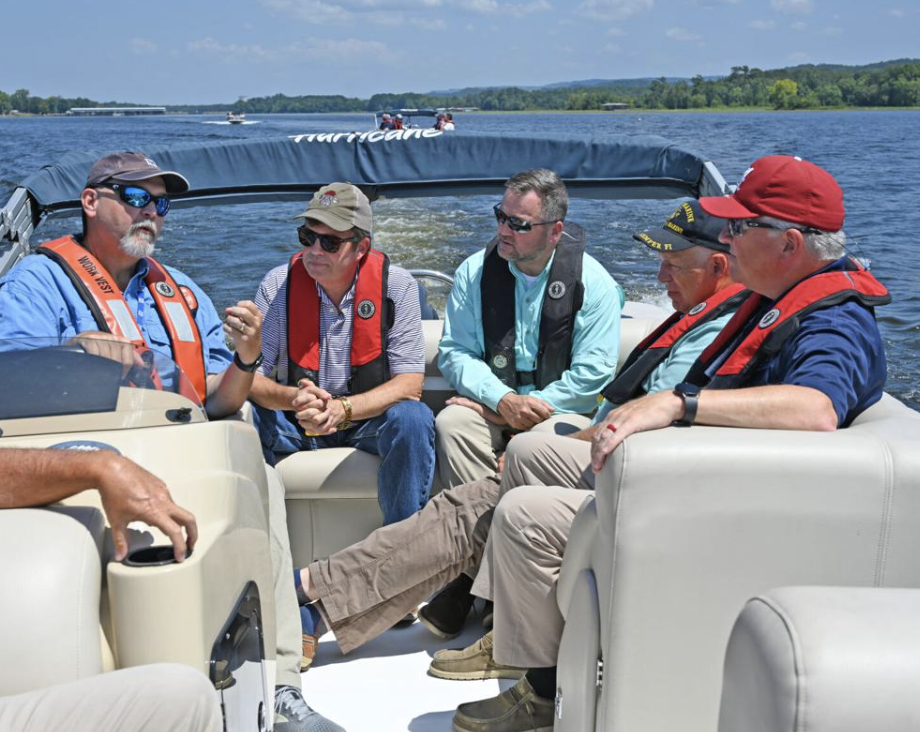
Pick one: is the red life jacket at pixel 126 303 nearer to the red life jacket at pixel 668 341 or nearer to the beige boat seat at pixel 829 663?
the red life jacket at pixel 668 341

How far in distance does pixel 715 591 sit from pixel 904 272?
428 inches

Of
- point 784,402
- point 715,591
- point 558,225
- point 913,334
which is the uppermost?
point 558,225

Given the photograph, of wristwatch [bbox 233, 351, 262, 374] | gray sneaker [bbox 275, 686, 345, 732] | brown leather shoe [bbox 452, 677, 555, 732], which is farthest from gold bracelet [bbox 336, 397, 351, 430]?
brown leather shoe [bbox 452, 677, 555, 732]

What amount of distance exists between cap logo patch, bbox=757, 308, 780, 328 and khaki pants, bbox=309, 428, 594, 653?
604 mm

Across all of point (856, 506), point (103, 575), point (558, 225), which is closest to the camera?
point (103, 575)

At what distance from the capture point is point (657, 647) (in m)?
1.61

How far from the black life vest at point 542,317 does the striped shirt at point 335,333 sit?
0.77 ft

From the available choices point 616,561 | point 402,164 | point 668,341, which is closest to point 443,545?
point 668,341

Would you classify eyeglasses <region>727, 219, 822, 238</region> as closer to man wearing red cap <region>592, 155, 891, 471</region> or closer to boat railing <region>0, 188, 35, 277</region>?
man wearing red cap <region>592, 155, 891, 471</region>

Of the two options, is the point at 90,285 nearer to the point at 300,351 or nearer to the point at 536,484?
the point at 300,351

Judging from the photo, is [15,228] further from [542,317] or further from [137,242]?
[542,317]

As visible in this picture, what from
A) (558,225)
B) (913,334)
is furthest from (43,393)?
(913,334)

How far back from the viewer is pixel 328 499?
2852mm

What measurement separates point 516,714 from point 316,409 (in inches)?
41.0
